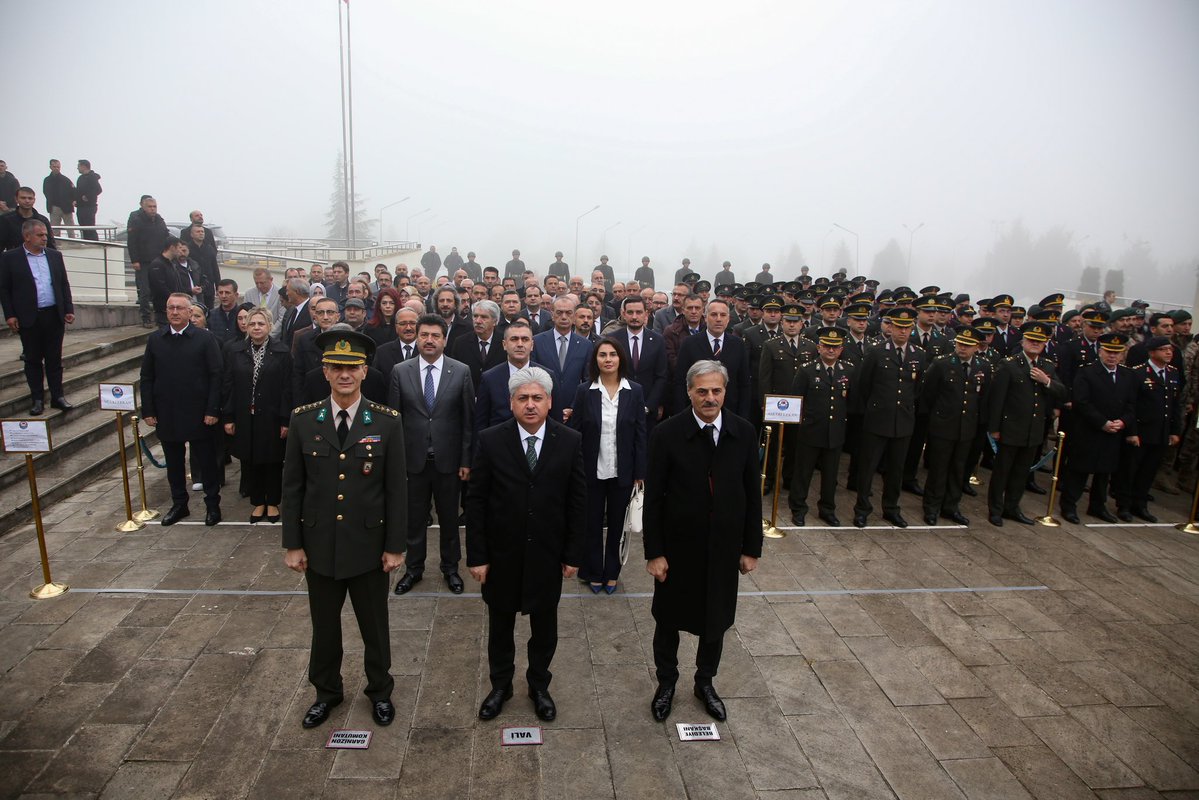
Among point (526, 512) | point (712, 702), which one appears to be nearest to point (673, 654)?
point (712, 702)

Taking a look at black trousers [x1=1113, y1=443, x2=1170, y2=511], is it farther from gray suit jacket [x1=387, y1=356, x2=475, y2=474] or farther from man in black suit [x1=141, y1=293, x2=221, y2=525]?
man in black suit [x1=141, y1=293, x2=221, y2=525]

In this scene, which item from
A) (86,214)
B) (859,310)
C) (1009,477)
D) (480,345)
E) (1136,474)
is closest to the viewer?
(480,345)

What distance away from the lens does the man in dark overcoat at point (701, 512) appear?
3.79 m

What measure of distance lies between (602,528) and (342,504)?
2445 mm

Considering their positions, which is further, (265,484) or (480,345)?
(480,345)

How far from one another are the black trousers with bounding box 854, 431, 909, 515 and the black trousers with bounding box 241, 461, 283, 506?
625cm

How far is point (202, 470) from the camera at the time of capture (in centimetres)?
673

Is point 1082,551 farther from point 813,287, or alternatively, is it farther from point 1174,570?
point 813,287

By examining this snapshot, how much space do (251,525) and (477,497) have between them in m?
4.15

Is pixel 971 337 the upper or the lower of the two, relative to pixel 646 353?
upper

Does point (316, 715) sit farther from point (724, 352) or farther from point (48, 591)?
point (724, 352)

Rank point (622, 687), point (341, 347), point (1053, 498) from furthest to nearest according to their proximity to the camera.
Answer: point (1053, 498), point (622, 687), point (341, 347)

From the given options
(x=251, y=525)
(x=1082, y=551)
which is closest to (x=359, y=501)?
(x=251, y=525)

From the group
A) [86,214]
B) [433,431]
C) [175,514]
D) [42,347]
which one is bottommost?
[175,514]
